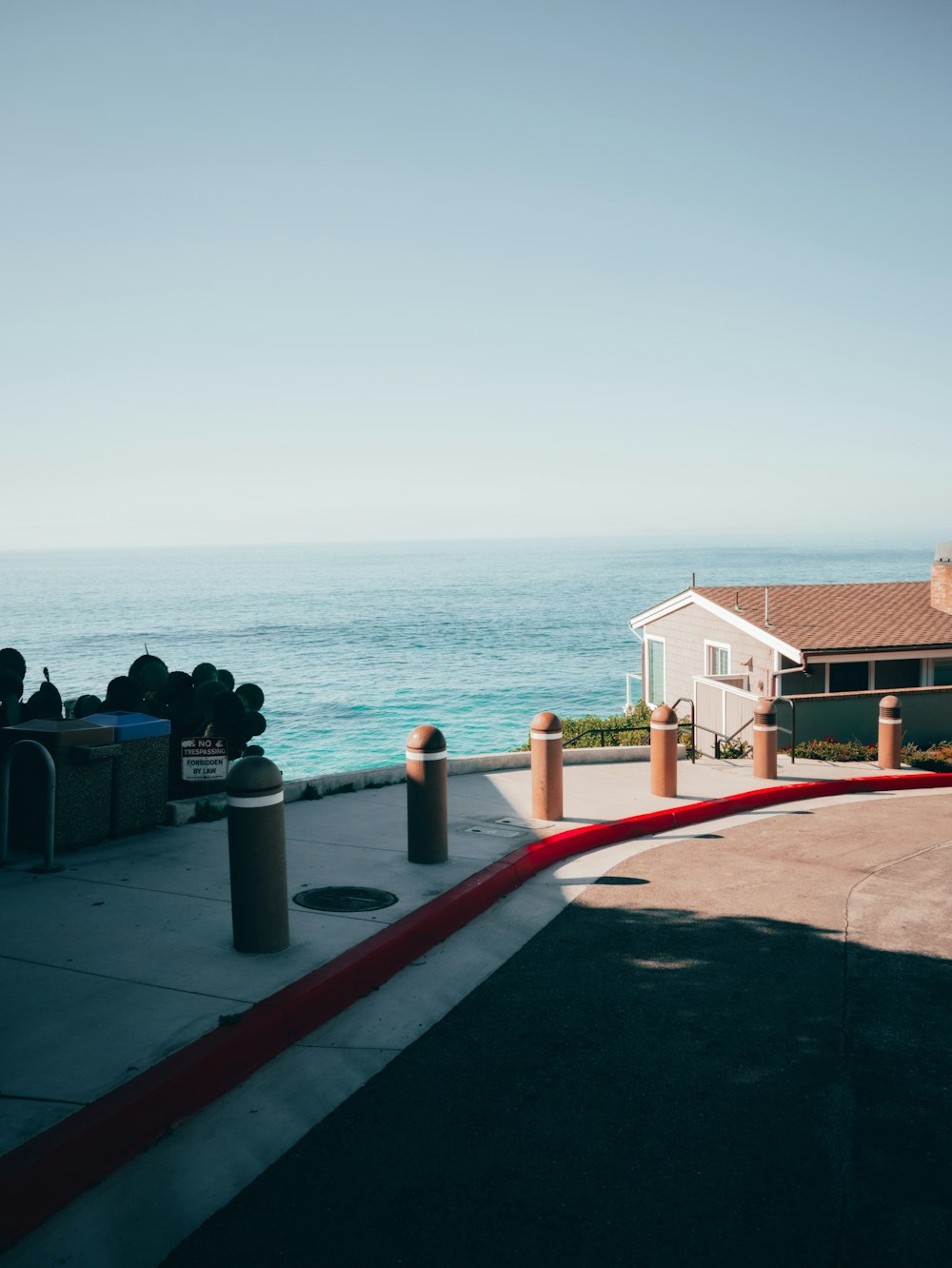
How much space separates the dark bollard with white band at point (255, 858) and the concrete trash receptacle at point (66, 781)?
2.50m

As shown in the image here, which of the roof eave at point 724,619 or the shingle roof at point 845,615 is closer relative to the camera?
the roof eave at point 724,619

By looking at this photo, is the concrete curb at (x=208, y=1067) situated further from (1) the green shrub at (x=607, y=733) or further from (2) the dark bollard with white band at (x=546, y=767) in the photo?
(1) the green shrub at (x=607, y=733)

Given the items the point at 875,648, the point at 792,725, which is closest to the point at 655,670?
the point at 875,648

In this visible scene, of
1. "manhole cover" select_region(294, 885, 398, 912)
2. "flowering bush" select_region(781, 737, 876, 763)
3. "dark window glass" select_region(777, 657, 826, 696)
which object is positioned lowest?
"flowering bush" select_region(781, 737, 876, 763)

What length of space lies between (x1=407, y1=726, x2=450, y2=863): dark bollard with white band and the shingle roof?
14097 millimetres

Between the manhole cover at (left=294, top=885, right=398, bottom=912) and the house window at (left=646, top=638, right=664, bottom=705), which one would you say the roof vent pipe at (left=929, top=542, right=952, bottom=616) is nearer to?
the house window at (left=646, top=638, right=664, bottom=705)

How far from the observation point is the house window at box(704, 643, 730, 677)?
24125mm

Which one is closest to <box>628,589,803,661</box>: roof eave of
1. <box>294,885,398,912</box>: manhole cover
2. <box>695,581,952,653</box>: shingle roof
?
<box>695,581,952,653</box>: shingle roof

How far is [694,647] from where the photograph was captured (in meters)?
26.0

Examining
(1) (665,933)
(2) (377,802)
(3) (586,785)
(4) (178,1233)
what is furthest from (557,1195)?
(3) (586,785)

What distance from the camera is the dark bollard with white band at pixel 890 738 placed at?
13.9 m

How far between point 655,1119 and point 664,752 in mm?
7024

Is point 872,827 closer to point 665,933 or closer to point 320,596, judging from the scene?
point 665,933

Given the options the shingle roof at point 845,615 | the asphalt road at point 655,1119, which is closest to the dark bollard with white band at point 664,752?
the asphalt road at point 655,1119
